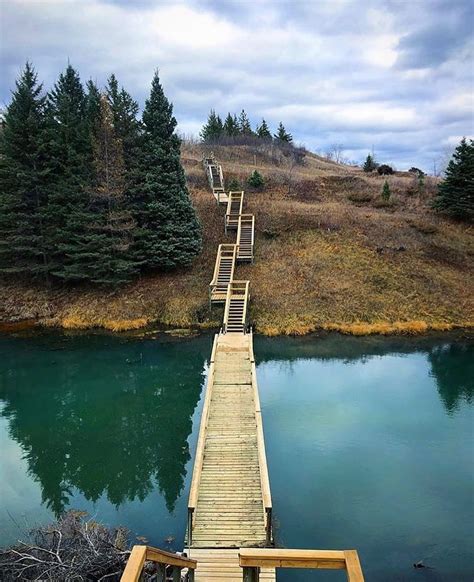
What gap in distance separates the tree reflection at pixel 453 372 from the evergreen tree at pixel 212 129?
4165 cm

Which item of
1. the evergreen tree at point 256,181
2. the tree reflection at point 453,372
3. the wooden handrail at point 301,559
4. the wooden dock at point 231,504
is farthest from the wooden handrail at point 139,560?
the evergreen tree at point 256,181

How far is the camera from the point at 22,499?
11281 mm

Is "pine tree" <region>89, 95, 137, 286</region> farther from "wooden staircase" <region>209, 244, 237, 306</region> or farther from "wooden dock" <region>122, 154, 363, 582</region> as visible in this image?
"wooden dock" <region>122, 154, 363, 582</region>

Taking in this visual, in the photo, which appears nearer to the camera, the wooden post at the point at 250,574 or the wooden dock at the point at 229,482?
the wooden post at the point at 250,574

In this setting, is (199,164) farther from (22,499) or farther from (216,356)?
(22,499)

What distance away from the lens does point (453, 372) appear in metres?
18.7

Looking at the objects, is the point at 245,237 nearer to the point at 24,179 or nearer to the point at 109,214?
the point at 109,214

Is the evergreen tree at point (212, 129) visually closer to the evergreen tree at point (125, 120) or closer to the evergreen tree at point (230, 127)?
the evergreen tree at point (230, 127)

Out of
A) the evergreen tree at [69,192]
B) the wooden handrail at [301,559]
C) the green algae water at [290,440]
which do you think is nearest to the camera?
the wooden handrail at [301,559]

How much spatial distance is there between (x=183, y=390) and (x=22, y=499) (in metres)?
7.19

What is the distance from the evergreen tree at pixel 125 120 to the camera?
25219 mm

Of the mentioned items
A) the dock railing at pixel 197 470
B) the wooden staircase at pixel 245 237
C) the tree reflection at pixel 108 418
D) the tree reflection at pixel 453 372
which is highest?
the wooden staircase at pixel 245 237

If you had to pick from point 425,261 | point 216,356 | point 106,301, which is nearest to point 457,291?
point 425,261

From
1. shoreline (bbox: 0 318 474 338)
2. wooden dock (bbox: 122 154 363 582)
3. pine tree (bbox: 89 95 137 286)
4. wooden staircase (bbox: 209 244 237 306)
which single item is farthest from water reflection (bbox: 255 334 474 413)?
pine tree (bbox: 89 95 137 286)
